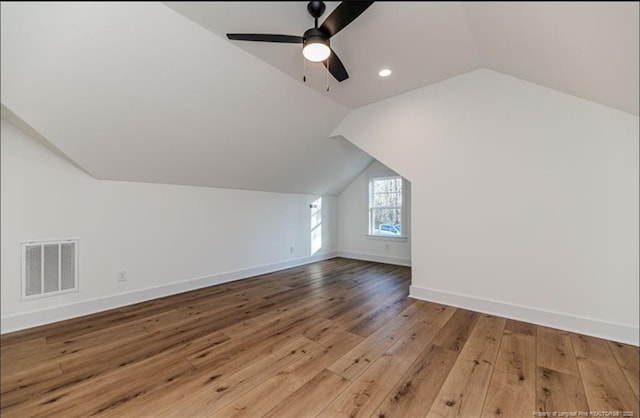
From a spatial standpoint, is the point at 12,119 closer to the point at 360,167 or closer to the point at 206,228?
the point at 206,228

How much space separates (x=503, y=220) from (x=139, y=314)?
3.90 meters

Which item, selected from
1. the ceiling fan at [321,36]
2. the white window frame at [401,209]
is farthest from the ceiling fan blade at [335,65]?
the white window frame at [401,209]

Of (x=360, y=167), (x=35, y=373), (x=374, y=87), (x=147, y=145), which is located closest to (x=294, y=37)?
(x=374, y=87)

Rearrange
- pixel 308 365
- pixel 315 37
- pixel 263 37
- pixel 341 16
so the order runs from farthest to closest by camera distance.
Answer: pixel 308 365 → pixel 315 37 → pixel 263 37 → pixel 341 16

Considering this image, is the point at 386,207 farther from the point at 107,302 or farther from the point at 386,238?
the point at 107,302

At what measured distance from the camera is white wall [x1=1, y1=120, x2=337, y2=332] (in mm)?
2336

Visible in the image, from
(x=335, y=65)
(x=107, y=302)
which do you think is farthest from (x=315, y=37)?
(x=107, y=302)

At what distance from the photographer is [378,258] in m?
5.52

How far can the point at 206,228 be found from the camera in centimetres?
374

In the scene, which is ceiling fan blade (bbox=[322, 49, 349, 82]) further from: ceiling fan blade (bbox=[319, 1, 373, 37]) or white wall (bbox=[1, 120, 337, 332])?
white wall (bbox=[1, 120, 337, 332])

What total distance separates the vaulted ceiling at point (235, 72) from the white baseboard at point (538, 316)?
1772 millimetres

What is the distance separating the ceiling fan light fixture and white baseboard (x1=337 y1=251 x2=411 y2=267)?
4196 mm

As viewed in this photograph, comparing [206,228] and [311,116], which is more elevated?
[311,116]

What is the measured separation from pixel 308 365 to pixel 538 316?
7.49 ft
